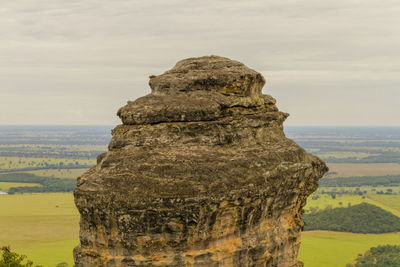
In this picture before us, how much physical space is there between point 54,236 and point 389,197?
11371 centimetres

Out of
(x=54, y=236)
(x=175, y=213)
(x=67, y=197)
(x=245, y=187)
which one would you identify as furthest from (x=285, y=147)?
(x=67, y=197)

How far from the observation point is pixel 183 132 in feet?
58.3

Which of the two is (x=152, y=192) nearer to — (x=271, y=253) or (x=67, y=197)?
(x=271, y=253)

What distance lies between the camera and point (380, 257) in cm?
8731

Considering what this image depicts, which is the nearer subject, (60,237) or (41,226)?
(60,237)

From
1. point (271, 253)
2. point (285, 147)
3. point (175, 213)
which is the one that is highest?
point (285, 147)

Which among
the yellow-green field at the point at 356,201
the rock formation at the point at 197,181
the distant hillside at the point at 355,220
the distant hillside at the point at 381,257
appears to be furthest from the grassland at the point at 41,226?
the rock formation at the point at 197,181

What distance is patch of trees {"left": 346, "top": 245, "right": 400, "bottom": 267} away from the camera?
82.8 meters

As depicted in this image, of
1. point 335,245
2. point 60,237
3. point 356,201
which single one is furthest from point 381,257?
point 356,201

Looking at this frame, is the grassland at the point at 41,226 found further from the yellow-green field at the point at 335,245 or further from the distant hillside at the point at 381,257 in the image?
the distant hillside at the point at 381,257

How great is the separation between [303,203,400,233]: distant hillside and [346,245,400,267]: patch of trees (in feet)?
56.2

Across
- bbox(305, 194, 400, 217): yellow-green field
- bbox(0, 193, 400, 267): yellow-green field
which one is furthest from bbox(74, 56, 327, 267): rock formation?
bbox(305, 194, 400, 217): yellow-green field

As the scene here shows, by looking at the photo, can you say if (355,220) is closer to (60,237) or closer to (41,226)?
(60,237)

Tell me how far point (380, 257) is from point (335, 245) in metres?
12.1
